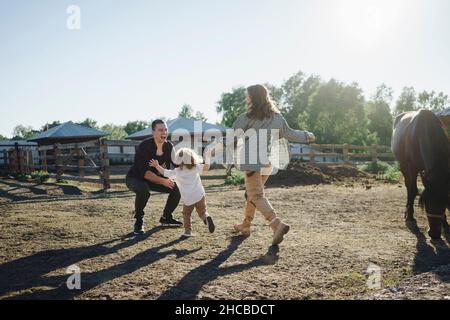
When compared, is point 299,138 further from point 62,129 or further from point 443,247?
point 62,129

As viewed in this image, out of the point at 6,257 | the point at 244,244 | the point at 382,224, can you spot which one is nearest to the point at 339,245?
the point at 244,244

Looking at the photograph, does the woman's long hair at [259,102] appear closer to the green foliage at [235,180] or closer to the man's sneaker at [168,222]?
the man's sneaker at [168,222]

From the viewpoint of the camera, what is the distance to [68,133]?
30594 millimetres

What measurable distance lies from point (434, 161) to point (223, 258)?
2777 millimetres

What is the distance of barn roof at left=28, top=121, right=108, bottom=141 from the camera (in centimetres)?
2984

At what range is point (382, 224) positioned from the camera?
5.41m

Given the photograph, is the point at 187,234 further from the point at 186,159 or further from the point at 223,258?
the point at 223,258

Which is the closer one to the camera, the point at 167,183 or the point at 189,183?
the point at 189,183

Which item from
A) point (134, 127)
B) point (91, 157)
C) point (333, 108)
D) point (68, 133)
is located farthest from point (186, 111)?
point (91, 157)

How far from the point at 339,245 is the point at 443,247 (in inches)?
42.7

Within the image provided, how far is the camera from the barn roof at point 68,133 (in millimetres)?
29844

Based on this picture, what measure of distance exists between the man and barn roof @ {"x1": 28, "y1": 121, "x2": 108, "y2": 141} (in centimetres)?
2707

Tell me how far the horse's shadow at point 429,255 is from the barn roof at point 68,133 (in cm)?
2971

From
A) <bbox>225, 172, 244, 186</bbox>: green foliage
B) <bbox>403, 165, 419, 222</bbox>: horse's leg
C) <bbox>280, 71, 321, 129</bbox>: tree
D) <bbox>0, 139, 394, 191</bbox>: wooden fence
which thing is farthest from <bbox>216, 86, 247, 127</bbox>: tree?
<bbox>403, 165, 419, 222</bbox>: horse's leg
